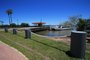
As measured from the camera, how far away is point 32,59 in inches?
283

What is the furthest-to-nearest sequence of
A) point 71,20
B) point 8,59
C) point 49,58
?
point 71,20 → point 49,58 → point 8,59

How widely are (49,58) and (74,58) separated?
4.45 feet

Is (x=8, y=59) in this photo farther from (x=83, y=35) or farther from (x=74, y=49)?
(x=83, y=35)

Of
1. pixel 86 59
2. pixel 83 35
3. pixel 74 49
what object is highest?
pixel 83 35

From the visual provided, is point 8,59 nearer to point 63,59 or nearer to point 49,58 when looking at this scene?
point 49,58

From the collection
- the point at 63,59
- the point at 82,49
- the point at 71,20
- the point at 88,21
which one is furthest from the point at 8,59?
the point at 71,20

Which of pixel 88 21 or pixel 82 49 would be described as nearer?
pixel 82 49

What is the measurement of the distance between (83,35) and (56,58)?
1895 millimetres

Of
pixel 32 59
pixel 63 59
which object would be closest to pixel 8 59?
pixel 32 59

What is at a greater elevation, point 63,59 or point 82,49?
point 82,49

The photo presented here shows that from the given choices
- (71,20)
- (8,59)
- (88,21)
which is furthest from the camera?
(71,20)

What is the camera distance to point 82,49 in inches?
297

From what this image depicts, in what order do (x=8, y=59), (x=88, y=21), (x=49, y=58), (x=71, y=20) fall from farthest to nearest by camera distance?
1. (x=71, y=20)
2. (x=88, y=21)
3. (x=49, y=58)
4. (x=8, y=59)

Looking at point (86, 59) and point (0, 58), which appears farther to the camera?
point (86, 59)
